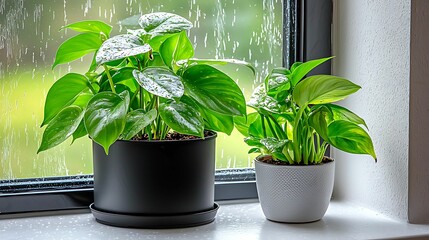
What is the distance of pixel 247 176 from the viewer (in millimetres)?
1521

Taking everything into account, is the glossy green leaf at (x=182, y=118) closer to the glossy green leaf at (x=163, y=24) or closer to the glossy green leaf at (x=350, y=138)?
the glossy green leaf at (x=163, y=24)

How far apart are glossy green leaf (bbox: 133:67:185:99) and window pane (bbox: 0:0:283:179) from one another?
284 mm

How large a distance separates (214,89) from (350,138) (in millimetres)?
272

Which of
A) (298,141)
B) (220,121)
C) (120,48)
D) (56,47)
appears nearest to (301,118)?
(298,141)

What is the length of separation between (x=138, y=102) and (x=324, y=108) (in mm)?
329

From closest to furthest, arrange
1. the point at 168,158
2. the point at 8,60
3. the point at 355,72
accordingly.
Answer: the point at 168,158 < the point at 8,60 < the point at 355,72

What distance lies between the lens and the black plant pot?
1.23m

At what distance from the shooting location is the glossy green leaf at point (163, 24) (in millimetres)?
1194

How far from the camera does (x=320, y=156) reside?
4.43ft

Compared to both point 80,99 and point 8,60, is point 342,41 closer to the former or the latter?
point 80,99

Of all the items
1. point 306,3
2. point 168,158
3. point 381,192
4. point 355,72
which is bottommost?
point 381,192

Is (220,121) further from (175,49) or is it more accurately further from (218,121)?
(175,49)

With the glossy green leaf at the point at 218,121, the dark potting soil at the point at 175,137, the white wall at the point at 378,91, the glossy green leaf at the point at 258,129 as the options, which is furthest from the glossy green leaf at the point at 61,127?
the white wall at the point at 378,91

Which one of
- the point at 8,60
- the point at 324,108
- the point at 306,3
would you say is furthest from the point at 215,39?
the point at 8,60
